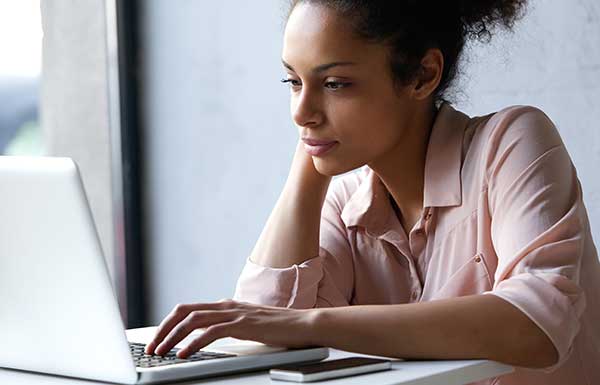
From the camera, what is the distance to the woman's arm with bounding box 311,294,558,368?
1265mm

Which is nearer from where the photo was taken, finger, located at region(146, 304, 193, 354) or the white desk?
the white desk

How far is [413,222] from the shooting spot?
1.73 meters

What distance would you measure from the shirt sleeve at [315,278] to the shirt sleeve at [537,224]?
1.00 ft

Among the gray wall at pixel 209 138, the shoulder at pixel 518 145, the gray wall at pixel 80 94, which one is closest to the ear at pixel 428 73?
the shoulder at pixel 518 145

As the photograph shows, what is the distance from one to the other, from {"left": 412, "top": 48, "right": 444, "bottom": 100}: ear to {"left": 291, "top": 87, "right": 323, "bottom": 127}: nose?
20 centimetres

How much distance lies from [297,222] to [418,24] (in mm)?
356

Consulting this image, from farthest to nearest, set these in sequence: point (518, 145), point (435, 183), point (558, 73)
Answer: point (558, 73) → point (435, 183) → point (518, 145)

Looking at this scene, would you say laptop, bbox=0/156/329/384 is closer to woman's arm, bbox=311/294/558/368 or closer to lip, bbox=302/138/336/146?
woman's arm, bbox=311/294/558/368

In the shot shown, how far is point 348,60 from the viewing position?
5.19 feet

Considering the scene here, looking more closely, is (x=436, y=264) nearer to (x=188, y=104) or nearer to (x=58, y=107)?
(x=188, y=104)

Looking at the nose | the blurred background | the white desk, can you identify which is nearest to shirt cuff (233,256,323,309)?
the nose

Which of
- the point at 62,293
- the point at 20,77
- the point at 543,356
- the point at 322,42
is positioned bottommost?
the point at 543,356

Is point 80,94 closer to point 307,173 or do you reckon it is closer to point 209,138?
point 209,138

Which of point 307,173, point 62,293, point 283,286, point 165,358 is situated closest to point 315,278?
point 283,286
